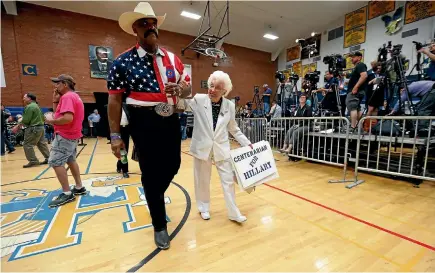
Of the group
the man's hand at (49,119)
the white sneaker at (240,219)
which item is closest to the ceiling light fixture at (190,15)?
the man's hand at (49,119)

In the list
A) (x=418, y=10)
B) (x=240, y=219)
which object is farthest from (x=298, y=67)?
(x=240, y=219)

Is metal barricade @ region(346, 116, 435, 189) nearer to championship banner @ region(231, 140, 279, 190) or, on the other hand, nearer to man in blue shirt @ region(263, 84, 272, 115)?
championship banner @ region(231, 140, 279, 190)

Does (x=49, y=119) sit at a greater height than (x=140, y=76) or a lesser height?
lesser

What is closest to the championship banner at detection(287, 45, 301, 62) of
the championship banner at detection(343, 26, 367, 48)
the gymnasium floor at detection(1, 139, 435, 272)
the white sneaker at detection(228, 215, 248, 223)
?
the championship banner at detection(343, 26, 367, 48)

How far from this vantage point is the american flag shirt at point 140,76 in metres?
1.37

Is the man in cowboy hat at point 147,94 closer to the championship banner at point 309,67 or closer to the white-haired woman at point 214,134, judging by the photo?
the white-haired woman at point 214,134

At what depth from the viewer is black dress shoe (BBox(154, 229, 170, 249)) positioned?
1.62 m

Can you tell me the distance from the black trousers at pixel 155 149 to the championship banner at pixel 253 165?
66 cm

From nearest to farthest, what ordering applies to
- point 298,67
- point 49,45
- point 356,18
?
1. point 49,45
2. point 356,18
3. point 298,67

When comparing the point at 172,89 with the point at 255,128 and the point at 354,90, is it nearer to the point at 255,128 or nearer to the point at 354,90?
the point at 354,90

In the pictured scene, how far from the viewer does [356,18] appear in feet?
32.7

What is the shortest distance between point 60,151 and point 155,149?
1.70 metres

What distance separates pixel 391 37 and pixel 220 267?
38.8 feet

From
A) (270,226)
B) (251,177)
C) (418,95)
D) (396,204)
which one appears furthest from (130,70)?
(418,95)
